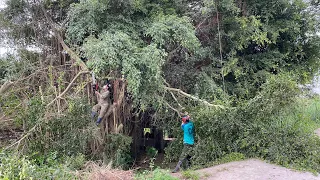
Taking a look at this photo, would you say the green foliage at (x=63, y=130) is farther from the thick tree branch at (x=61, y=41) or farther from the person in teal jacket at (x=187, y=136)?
the person in teal jacket at (x=187, y=136)

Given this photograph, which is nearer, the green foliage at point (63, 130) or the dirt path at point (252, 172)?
the dirt path at point (252, 172)

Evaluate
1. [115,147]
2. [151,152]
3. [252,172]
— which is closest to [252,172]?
[252,172]

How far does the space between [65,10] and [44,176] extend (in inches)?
230

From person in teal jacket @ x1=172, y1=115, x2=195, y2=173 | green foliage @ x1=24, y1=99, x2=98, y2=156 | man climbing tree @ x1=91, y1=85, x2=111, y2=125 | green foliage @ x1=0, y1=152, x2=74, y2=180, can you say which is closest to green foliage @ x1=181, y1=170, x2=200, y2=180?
person in teal jacket @ x1=172, y1=115, x2=195, y2=173

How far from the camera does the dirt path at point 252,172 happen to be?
18.5ft

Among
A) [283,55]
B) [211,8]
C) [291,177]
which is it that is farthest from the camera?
[283,55]

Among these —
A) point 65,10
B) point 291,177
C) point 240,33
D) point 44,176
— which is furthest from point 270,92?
point 65,10

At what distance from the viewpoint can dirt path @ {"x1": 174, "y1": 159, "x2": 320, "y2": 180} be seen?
18.5 feet

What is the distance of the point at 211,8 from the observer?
26.6 feet

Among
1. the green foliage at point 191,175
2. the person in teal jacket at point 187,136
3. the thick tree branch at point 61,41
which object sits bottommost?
the green foliage at point 191,175

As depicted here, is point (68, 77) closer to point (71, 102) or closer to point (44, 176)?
point (71, 102)

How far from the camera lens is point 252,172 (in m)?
5.89

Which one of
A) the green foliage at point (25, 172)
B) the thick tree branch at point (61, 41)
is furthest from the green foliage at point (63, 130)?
the green foliage at point (25, 172)

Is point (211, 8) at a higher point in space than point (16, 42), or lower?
higher
